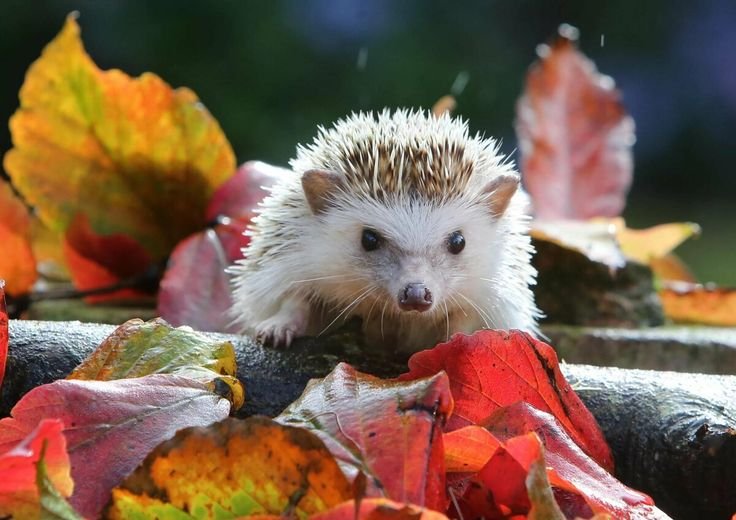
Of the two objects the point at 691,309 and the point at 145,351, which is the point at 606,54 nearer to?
the point at 691,309

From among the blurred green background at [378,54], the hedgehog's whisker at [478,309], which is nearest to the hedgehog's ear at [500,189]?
the hedgehog's whisker at [478,309]

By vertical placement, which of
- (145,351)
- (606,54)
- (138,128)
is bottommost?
(145,351)

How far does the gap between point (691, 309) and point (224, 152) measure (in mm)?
868

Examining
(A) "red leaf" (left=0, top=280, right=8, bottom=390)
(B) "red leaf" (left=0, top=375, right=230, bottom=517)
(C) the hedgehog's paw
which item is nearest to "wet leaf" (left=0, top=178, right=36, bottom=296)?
(C) the hedgehog's paw

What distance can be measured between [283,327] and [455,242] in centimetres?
30

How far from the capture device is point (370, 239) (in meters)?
1.42

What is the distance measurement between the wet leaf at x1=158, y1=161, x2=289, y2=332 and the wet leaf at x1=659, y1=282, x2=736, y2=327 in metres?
0.74

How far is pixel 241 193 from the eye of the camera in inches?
71.0

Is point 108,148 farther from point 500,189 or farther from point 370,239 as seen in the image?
A: point 500,189

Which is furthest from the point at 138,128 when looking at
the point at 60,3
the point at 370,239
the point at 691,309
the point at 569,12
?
the point at 569,12

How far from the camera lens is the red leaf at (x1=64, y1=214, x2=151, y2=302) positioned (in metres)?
1.80

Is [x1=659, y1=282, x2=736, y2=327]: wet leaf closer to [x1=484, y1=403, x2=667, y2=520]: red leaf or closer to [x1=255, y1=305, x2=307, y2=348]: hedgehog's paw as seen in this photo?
[x1=255, y1=305, x2=307, y2=348]: hedgehog's paw

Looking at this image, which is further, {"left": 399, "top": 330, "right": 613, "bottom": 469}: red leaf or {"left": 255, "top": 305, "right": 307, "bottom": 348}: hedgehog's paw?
{"left": 255, "top": 305, "right": 307, "bottom": 348}: hedgehog's paw

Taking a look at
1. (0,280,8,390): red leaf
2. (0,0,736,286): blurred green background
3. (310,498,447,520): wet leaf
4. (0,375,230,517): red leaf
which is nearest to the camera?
(310,498,447,520): wet leaf
